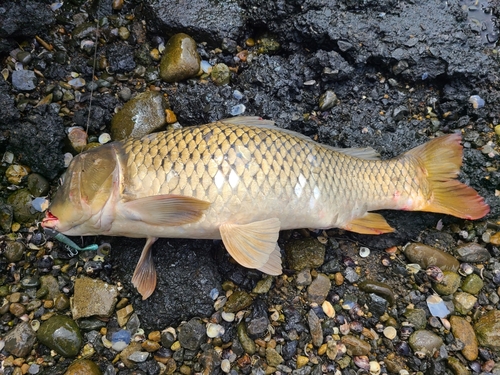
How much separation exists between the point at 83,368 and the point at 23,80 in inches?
74.5

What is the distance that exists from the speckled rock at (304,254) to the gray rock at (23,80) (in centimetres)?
202

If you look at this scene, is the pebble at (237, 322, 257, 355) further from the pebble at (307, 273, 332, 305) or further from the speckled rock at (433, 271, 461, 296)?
the speckled rock at (433, 271, 461, 296)

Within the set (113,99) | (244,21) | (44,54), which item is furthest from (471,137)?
(44,54)

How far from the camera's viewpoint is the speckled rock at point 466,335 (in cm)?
238

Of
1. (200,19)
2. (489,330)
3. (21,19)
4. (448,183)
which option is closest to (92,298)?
(21,19)

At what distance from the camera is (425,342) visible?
2.39 metres

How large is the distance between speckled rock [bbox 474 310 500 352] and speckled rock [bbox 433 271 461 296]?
23cm

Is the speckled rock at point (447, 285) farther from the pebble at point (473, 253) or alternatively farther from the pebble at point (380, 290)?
the pebble at point (380, 290)

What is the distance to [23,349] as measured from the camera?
7.61ft

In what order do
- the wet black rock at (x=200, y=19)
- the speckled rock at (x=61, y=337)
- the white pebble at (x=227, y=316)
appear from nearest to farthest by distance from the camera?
the speckled rock at (x=61, y=337) → the white pebble at (x=227, y=316) → the wet black rock at (x=200, y=19)

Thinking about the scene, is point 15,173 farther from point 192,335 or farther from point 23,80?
point 192,335

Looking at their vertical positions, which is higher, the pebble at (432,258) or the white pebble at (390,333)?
the pebble at (432,258)

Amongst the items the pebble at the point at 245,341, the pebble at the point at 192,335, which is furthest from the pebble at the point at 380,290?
the pebble at the point at 192,335

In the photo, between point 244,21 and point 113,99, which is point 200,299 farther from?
point 244,21
